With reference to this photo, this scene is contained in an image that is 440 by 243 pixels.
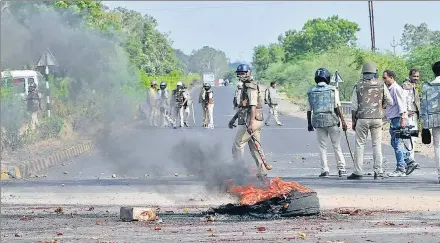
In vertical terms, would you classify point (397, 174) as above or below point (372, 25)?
below

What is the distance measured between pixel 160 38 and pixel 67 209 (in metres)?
71.0

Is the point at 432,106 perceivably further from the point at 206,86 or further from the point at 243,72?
the point at 206,86

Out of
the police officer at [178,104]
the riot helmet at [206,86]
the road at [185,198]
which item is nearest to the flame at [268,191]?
the road at [185,198]

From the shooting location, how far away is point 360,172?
17797 mm

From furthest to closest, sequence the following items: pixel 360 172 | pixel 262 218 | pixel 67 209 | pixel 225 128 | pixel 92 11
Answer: pixel 225 128, pixel 92 11, pixel 360 172, pixel 67 209, pixel 262 218

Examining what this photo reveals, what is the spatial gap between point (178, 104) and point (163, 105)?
0.58 meters

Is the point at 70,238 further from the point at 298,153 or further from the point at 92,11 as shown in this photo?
the point at 298,153

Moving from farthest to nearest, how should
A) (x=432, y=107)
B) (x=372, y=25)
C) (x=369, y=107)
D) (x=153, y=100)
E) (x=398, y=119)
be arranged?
(x=372, y=25)
(x=153, y=100)
(x=398, y=119)
(x=369, y=107)
(x=432, y=107)

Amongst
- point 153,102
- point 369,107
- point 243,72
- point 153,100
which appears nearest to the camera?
point 243,72

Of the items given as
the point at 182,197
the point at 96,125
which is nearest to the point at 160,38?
the point at 96,125

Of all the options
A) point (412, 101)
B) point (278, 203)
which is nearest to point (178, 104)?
point (412, 101)

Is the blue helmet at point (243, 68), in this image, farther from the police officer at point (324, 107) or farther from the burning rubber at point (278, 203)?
the burning rubber at point (278, 203)

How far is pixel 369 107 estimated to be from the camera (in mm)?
17531

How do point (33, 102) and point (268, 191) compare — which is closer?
point (268, 191)
